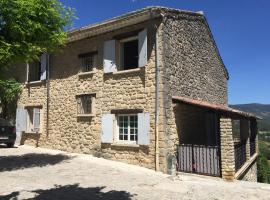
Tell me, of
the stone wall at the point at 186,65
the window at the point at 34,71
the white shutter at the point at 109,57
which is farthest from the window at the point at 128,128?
the window at the point at 34,71

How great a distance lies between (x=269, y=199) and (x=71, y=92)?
9.73 metres

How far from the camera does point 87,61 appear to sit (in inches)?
569

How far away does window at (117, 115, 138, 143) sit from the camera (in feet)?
40.5

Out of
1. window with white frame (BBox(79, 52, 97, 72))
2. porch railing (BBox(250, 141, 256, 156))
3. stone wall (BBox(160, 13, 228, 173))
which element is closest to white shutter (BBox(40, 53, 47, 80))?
window with white frame (BBox(79, 52, 97, 72))

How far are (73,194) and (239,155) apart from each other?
292 inches

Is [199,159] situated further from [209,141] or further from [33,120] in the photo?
[33,120]

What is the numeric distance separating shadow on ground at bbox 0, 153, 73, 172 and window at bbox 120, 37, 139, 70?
4.63 metres

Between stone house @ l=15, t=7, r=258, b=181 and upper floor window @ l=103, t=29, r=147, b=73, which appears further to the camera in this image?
upper floor window @ l=103, t=29, r=147, b=73

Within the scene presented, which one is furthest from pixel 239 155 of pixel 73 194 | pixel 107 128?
pixel 73 194

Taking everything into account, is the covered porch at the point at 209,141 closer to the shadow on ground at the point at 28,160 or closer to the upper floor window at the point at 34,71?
the shadow on ground at the point at 28,160

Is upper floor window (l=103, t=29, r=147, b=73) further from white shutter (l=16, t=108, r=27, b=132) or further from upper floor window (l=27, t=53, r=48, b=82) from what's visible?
white shutter (l=16, t=108, r=27, b=132)

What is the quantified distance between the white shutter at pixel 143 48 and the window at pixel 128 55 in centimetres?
108

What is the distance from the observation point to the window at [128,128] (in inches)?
487

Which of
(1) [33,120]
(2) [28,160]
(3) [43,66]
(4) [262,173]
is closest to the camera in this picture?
(2) [28,160]
